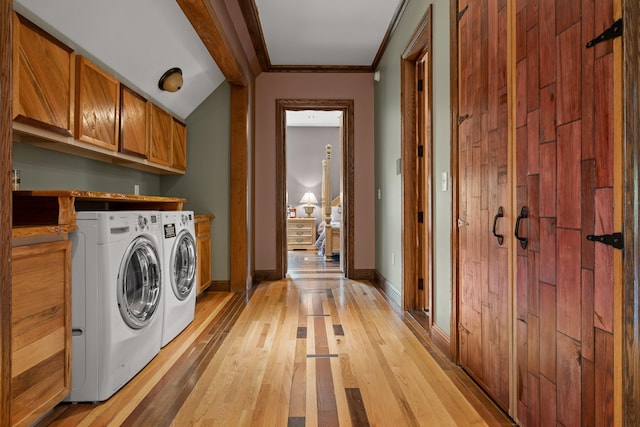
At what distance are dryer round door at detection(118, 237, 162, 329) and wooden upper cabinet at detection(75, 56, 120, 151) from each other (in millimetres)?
820

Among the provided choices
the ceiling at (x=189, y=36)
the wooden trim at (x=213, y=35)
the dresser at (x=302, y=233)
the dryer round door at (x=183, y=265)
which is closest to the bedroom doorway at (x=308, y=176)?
the dresser at (x=302, y=233)

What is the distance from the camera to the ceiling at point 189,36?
7.93 ft

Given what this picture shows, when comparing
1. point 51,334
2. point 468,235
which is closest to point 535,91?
point 468,235

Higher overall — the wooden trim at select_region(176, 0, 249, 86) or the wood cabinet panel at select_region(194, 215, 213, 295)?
the wooden trim at select_region(176, 0, 249, 86)

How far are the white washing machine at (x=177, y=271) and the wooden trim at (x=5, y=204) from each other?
4.48 ft

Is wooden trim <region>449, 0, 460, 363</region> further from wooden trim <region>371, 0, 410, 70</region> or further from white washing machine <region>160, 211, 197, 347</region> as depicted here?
white washing machine <region>160, 211, 197, 347</region>

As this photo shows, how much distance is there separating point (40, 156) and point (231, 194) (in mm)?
2067

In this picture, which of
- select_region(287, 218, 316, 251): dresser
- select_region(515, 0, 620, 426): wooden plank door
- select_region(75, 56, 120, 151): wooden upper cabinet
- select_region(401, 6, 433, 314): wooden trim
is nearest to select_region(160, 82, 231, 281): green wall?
select_region(75, 56, 120, 151): wooden upper cabinet

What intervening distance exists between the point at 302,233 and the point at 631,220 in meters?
7.69

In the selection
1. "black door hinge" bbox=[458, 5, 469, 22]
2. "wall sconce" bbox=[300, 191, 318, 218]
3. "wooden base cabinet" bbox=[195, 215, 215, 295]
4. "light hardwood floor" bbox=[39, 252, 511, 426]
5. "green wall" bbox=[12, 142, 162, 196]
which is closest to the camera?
"light hardwood floor" bbox=[39, 252, 511, 426]

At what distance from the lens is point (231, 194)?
173 inches

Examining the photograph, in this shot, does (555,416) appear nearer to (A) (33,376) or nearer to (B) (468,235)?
(B) (468,235)

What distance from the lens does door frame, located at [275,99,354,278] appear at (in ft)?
16.7

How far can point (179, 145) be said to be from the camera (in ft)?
13.7
